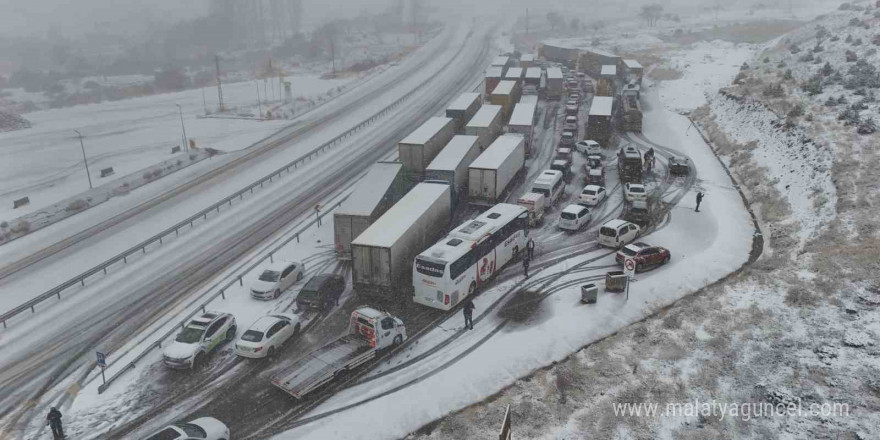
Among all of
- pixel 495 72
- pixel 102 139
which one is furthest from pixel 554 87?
pixel 102 139

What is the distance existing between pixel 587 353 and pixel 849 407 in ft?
28.6

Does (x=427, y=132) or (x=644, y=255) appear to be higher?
(x=427, y=132)

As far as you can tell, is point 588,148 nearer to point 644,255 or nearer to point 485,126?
point 485,126

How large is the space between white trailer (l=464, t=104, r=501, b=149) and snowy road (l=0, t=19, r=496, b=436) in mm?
11568

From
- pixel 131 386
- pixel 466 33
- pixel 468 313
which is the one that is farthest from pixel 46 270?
pixel 466 33

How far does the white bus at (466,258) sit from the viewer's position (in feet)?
86.8

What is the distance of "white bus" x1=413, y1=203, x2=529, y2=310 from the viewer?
26.5 metres

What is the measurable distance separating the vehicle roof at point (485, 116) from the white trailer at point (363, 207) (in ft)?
50.1

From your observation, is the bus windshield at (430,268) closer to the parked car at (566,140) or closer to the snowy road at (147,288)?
the snowy road at (147,288)

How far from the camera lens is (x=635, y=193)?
39688 mm

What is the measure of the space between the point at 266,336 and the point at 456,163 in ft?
66.7

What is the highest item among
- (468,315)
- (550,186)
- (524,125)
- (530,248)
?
(524,125)

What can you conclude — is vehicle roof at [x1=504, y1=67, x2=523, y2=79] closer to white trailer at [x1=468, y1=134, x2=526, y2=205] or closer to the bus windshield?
white trailer at [x1=468, y1=134, x2=526, y2=205]

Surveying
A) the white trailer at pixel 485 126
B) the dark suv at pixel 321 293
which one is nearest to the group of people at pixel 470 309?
the dark suv at pixel 321 293
